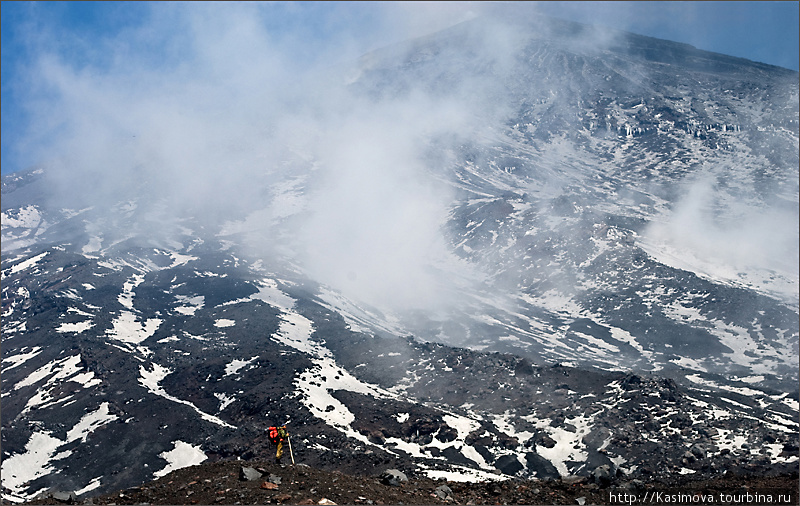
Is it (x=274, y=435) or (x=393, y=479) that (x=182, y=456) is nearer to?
(x=274, y=435)

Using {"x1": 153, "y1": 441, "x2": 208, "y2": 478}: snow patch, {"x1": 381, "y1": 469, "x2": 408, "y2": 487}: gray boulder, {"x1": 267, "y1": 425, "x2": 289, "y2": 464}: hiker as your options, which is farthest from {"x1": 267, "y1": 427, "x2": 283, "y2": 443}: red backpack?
{"x1": 153, "y1": 441, "x2": 208, "y2": 478}: snow patch

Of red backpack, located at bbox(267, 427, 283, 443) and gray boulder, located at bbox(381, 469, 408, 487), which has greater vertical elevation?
red backpack, located at bbox(267, 427, 283, 443)

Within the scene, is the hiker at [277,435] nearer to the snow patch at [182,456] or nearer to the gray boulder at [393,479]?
the gray boulder at [393,479]

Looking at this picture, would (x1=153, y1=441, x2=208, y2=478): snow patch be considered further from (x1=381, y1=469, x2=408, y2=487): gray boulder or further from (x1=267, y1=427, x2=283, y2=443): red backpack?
(x1=381, y1=469, x2=408, y2=487): gray boulder


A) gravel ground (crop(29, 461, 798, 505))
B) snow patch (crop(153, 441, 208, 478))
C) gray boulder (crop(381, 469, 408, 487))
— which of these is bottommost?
snow patch (crop(153, 441, 208, 478))

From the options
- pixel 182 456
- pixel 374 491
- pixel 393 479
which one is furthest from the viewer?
pixel 182 456

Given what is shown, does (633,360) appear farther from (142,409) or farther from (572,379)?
(142,409)

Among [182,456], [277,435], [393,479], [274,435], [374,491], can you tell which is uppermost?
[274,435]

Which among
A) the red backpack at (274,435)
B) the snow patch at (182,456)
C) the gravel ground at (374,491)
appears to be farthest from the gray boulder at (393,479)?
the snow patch at (182,456)

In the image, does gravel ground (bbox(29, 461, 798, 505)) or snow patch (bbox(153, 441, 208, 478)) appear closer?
gravel ground (bbox(29, 461, 798, 505))

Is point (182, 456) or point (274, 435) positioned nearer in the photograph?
point (274, 435)

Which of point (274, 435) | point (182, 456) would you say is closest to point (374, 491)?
point (274, 435)

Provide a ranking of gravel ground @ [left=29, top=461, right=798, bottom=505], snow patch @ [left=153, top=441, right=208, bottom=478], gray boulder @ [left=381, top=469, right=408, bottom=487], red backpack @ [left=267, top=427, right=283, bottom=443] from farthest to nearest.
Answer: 1. snow patch @ [left=153, top=441, right=208, bottom=478]
2. red backpack @ [left=267, top=427, right=283, bottom=443]
3. gray boulder @ [left=381, top=469, right=408, bottom=487]
4. gravel ground @ [left=29, top=461, right=798, bottom=505]

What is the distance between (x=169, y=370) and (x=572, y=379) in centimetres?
6754
